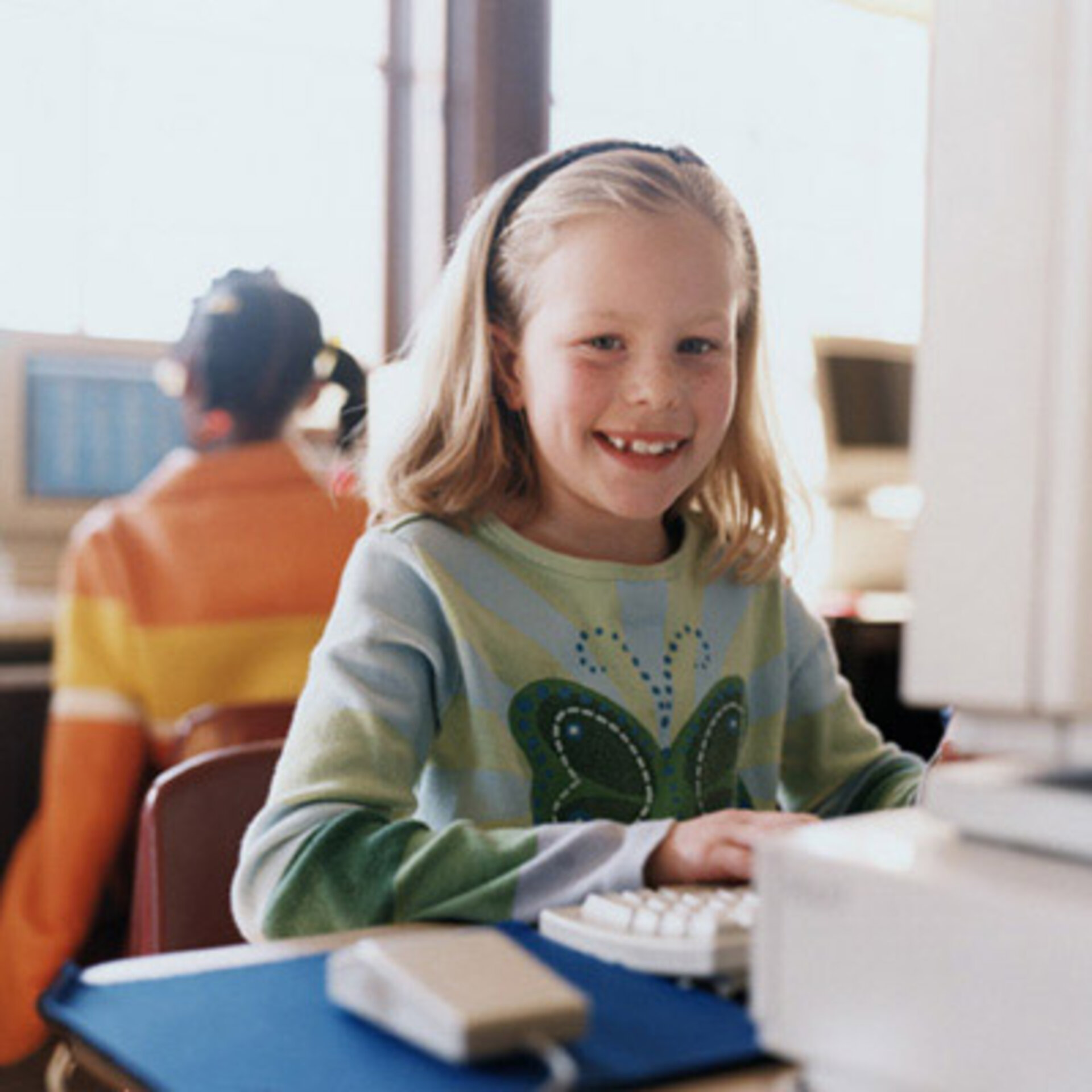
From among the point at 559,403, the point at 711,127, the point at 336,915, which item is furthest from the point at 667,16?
the point at 336,915

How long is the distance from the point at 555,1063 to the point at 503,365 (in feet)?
2.60

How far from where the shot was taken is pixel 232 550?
1816 mm

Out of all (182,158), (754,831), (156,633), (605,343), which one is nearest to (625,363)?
(605,343)

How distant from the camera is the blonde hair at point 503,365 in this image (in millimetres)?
1118

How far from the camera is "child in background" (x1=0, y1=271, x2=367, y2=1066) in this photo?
1800 millimetres

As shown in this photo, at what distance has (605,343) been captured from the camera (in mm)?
1098

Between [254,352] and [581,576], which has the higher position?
[254,352]

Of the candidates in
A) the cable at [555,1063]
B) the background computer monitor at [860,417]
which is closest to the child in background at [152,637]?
the cable at [555,1063]

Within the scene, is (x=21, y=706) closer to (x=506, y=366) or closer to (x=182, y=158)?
(x=182, y=158)

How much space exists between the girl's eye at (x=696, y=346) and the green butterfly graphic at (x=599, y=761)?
263 mm

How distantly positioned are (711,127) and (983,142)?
347 cm

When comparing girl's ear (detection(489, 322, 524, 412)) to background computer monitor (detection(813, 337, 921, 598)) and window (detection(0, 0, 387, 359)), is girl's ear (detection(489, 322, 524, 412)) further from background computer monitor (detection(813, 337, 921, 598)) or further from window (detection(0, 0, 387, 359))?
background computer monitor (detection(813, 337, 921, 598))

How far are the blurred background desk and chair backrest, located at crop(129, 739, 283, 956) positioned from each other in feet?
3.86

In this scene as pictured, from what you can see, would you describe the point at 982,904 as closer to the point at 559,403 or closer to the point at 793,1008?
the point at 793,1008
